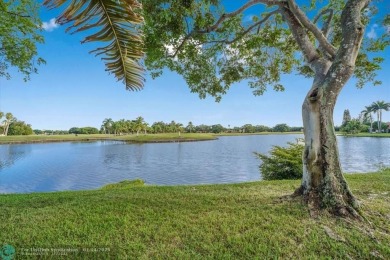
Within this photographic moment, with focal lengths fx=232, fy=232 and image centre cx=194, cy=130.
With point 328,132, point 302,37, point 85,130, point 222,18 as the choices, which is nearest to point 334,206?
point 328,132

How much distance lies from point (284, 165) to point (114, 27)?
11188mm

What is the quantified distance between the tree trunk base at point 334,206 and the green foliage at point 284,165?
7318 mm

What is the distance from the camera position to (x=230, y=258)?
2857 mm

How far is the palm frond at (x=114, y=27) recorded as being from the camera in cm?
193

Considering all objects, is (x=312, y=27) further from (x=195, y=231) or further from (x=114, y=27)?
(x=195, y=231)

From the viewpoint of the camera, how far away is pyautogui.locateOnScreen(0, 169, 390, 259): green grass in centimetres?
300

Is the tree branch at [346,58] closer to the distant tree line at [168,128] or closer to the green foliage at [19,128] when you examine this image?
the distant tree line at [168,128]

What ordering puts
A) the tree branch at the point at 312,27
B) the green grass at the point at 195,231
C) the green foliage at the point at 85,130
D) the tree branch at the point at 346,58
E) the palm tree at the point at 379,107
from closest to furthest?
1. the green grass at the point at 195,231
2. the tree branch at the point at 346,58
3. the tree branch at the point at 312,27
4. the palm tree at the point at 379,107
5. the green foliage at the point at 85,130

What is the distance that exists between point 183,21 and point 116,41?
3.97 metres

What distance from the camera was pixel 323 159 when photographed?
4254mm

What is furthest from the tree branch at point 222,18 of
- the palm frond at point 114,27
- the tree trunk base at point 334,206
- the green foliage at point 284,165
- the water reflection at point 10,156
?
the water reflection at point 10,156

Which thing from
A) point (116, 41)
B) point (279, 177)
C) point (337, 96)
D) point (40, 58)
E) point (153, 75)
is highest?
point (40, 58)

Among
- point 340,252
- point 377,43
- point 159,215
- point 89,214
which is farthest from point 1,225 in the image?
point 377,43

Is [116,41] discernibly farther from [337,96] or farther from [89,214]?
[337,96]
